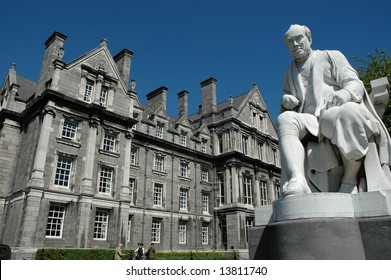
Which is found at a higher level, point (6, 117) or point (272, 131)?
point (272, 131)

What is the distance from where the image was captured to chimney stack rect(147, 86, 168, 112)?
35969 mm

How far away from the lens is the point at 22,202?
64.1 feet

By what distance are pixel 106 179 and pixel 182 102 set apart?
18.6 meters

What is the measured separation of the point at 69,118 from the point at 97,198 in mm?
6369

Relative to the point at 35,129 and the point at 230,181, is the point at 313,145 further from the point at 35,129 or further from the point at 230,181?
the point at 230,181

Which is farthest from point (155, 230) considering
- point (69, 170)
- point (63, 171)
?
point (63, 171)

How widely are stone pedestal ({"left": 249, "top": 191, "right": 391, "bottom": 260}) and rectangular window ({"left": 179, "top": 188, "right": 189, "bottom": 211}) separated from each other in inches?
1114

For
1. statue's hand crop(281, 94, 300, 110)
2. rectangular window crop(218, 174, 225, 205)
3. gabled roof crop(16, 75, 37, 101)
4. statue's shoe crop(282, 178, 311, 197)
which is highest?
gabled roof crop(16, 75, 37, 101)

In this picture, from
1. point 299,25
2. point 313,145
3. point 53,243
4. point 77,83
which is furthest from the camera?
point 77,83

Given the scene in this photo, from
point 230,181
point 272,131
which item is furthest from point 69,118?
point 272,131

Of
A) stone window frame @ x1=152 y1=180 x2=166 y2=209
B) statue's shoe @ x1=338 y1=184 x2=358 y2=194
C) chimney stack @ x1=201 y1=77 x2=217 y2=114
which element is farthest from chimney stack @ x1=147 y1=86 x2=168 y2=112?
statue's shoe @ x1=338 y1=184 x2=358 y2=194

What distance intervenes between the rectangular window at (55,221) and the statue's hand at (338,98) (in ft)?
65.9

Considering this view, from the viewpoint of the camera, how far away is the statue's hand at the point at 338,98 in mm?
4051

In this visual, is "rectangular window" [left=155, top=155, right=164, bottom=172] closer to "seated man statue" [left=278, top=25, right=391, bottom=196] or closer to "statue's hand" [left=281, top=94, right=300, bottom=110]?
"statue's hand" [left=281, top=94, right=300, bottom=110]
